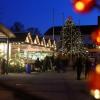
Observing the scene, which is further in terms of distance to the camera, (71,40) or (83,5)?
(71,40)

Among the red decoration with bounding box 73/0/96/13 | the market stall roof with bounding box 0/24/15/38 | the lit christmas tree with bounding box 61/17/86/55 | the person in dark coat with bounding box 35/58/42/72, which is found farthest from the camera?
the lit christmas tree with bounding box 61/17/86/55

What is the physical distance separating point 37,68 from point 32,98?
30.3m

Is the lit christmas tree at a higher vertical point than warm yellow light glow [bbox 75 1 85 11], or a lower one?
higher

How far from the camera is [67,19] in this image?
8044cm

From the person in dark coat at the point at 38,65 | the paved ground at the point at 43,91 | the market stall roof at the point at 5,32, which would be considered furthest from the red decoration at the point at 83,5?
the person in dark coat at the point at 38,65

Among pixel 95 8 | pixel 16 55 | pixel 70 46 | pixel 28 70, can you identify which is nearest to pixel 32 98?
pixel 95 8

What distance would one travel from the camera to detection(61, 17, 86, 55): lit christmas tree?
253 ft

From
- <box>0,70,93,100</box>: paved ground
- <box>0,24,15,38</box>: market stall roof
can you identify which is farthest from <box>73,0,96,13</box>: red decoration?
<box>0,24,15,38</box>: market stall roof

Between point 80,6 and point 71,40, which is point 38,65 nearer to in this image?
point 71,40

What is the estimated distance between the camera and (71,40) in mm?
77500

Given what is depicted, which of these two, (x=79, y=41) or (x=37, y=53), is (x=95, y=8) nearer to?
(x=37, y=53)

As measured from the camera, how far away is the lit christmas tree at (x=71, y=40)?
253ft

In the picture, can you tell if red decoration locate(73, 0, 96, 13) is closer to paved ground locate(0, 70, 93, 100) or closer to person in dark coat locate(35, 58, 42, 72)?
paved ground locate(0, 70, 93, 100)

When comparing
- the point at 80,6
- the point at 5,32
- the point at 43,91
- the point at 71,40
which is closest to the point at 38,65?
the point at 5,32
